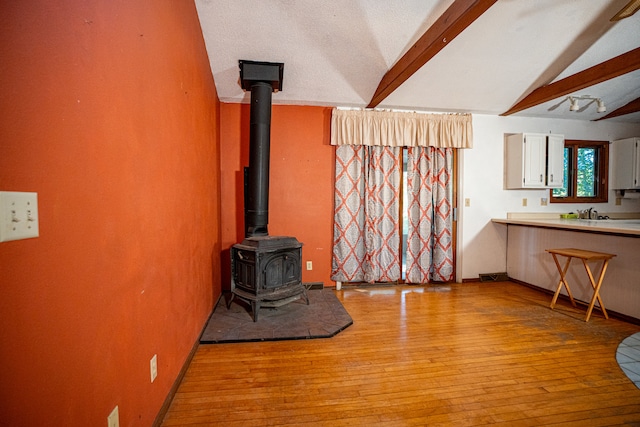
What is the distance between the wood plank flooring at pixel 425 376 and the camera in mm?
1491

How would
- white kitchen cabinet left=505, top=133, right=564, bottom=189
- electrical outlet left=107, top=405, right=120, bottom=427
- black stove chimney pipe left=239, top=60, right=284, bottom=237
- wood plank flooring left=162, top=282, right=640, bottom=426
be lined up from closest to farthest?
electrical outlet left=107, top=405, right=120, bottom=427 < wood plank flooring left=162, top=282, right=640, bottom=426 < black stove chimney pipe left=239, top=60, right=284, bottom=237 < white kitchen cabinet left=505, top=133, right=564, bottom=189

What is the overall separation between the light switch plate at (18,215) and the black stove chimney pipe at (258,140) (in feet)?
7.04

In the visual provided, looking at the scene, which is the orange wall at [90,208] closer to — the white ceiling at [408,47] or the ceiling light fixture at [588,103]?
the white ceiling at [408,47]

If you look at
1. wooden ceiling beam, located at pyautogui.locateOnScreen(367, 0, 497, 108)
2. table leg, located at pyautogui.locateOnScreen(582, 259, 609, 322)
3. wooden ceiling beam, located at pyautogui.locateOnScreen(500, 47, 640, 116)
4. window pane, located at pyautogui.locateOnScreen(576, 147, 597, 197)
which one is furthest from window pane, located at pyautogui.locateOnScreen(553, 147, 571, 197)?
wooden ceiling beam, located at pyautogui.locateOnScreen(367, 0, 497, 108)

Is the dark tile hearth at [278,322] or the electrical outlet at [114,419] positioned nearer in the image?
the electrical outlet at [114,419]

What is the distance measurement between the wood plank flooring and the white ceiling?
2.65 m

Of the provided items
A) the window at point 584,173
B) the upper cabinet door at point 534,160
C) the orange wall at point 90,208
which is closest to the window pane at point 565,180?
the window at point 584,173

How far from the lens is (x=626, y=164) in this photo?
13.5ft

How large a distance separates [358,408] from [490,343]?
1.40 meters

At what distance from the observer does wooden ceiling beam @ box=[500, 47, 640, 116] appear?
270 cm

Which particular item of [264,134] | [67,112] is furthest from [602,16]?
[67,112]

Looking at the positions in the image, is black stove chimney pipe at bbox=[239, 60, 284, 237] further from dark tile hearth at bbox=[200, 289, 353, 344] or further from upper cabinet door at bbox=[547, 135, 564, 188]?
upper cabinet door at bbox=[547, 135, 564, 188]

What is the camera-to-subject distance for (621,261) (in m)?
2.70

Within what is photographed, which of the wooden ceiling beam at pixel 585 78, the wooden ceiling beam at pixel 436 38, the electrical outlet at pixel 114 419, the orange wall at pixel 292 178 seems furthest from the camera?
the orange wall at pixel 292 178
